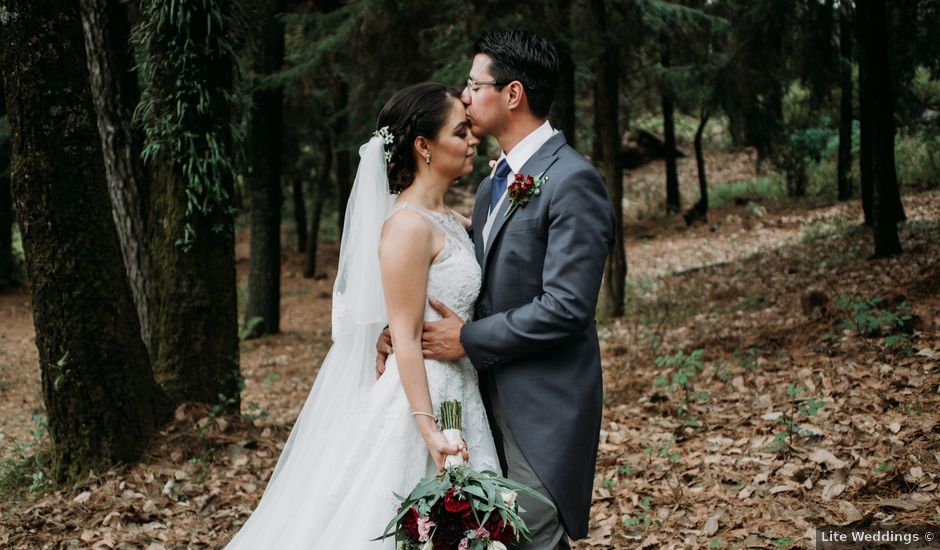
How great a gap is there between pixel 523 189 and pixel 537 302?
455 mm

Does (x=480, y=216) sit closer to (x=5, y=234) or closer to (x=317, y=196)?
(x=317, y=196)

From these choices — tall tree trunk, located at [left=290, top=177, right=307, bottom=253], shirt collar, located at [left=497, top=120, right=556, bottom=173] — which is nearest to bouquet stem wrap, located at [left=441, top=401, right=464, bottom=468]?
shirt collar, located at [left=497, top=120, right=556, bottom=173]

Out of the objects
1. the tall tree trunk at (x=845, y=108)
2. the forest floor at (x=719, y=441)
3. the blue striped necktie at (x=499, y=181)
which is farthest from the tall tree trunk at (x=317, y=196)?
the blue striped necktie at (x=499, y=181)

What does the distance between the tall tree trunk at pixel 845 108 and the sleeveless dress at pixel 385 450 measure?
12425mm

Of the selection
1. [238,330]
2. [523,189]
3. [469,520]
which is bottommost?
[238,330]

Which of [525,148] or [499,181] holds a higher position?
[525,148]

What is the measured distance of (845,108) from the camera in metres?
19.2

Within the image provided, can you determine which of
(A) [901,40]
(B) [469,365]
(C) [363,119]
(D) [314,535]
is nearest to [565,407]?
(B) [469,365]

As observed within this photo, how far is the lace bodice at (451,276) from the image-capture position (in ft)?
10.7

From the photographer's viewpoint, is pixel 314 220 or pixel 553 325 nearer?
pixel 553 325

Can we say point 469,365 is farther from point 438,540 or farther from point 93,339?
point 93,339

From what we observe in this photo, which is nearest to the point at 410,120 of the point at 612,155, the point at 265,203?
the point at 612,155

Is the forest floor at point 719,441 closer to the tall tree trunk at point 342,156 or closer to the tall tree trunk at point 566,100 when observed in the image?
the tall tree trunk at point 566,100

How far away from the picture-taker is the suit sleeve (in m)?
2.93
